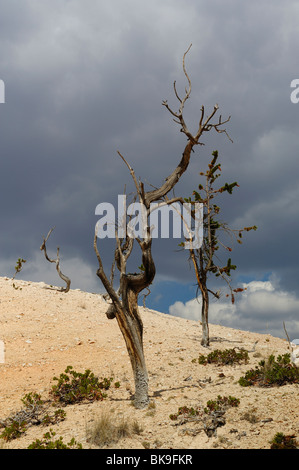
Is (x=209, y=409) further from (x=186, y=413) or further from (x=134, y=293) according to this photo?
(x=134, y=293)

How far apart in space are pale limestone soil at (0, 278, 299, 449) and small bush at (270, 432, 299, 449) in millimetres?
272

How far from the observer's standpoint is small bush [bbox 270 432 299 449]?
649cm

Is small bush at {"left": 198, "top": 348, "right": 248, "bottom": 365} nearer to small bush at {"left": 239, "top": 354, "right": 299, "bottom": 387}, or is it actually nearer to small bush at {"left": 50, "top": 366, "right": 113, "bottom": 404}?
small bush at {"left": 239, "top": 354, "right": 299, "bottom": 387}

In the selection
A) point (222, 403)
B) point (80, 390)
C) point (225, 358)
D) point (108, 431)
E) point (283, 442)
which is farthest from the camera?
point (225, 358)

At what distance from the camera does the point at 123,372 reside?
13906mm

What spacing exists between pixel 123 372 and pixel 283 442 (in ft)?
26.4

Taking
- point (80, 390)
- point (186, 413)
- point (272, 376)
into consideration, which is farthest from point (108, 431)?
point (272, 376)

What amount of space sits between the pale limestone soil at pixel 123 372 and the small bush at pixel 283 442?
0.27 meters

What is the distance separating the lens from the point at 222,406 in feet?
28.7

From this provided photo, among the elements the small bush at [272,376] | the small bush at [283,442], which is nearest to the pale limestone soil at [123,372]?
the small bush at [283,442]

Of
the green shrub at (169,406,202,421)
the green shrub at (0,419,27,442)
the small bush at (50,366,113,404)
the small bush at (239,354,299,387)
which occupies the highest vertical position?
the small bush at (239,354,299,387)

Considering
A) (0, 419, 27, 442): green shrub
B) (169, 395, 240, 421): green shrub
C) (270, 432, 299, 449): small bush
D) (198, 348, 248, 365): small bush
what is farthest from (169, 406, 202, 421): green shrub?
(198, 348, 248, 365): small bush

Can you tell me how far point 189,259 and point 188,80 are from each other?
911 centimetres
